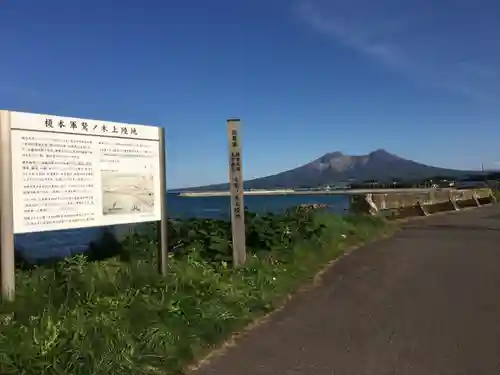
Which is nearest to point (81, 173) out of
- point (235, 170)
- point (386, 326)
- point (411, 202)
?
point (235, 170)

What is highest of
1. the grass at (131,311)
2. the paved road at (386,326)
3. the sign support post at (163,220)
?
the sign support post at (163,220)

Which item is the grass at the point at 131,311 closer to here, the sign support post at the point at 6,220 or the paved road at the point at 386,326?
the sign support post at the point at 6,220

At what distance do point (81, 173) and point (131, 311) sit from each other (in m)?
1.78

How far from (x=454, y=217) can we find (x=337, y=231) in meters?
9.70

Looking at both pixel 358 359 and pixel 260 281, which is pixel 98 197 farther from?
pixel 358 359

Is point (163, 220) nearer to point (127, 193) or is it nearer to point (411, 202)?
point (127, 193)

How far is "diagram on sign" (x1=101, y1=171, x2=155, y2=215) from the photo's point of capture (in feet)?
21.2

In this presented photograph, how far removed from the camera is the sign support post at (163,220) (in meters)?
6.89

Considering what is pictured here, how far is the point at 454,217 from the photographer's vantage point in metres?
20.4

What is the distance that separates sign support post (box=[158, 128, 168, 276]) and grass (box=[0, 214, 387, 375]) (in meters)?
0.18

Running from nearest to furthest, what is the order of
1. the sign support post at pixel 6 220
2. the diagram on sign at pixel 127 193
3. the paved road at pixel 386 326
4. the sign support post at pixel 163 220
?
the paved road at pixel 386 326, the sign support post at pixel 6 220, the diagram on sign at pixel 127 193, the sign support post at pixel 163 220

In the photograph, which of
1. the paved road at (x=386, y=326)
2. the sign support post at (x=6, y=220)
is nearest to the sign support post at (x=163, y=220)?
the paved road at (x=386, y=326)

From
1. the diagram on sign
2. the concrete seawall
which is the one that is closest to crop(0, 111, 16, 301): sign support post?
the diagram on sign

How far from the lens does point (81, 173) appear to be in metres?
6.12
